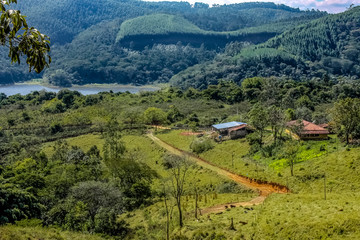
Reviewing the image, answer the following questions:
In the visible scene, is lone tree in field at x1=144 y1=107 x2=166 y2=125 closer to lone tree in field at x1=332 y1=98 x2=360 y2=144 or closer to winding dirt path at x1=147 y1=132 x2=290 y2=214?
winding dirt path at x1=147 y1=132 x2=290 y2=214

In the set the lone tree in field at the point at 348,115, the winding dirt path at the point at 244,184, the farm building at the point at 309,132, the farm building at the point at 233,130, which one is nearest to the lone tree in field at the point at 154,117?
the farm building at the point at 233,130

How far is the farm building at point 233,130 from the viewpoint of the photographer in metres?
55.3

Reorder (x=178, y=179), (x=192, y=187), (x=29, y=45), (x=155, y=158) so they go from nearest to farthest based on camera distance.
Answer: (x=29, y=45) → (x=178, y=179) → (x=192, y=187) → (x=155, y=158)

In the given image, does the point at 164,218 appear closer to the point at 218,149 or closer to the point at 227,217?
the point at 227,217

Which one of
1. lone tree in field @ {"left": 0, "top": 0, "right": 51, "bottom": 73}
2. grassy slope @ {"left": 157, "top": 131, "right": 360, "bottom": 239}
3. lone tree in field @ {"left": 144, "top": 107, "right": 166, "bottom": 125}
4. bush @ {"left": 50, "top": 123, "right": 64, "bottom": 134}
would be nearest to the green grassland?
grassy slope @ {"left": 157, "top": 131, "right": 360, "bottom": 239}

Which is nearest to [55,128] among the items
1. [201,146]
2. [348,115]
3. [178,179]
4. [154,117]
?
[154,117]

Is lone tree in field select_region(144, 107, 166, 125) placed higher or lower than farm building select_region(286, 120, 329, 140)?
lower

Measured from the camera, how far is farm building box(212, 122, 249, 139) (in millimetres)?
55312

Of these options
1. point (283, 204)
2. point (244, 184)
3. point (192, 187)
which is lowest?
point (192, 187)

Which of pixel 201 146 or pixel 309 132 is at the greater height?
pixel 309 132

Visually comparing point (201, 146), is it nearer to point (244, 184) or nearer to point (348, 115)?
point (244, 184)

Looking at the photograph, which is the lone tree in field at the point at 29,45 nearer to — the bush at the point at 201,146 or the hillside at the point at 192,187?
the hillside at the point at 192,187

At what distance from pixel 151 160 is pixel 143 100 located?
61.1m

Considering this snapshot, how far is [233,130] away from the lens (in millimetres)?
55156
